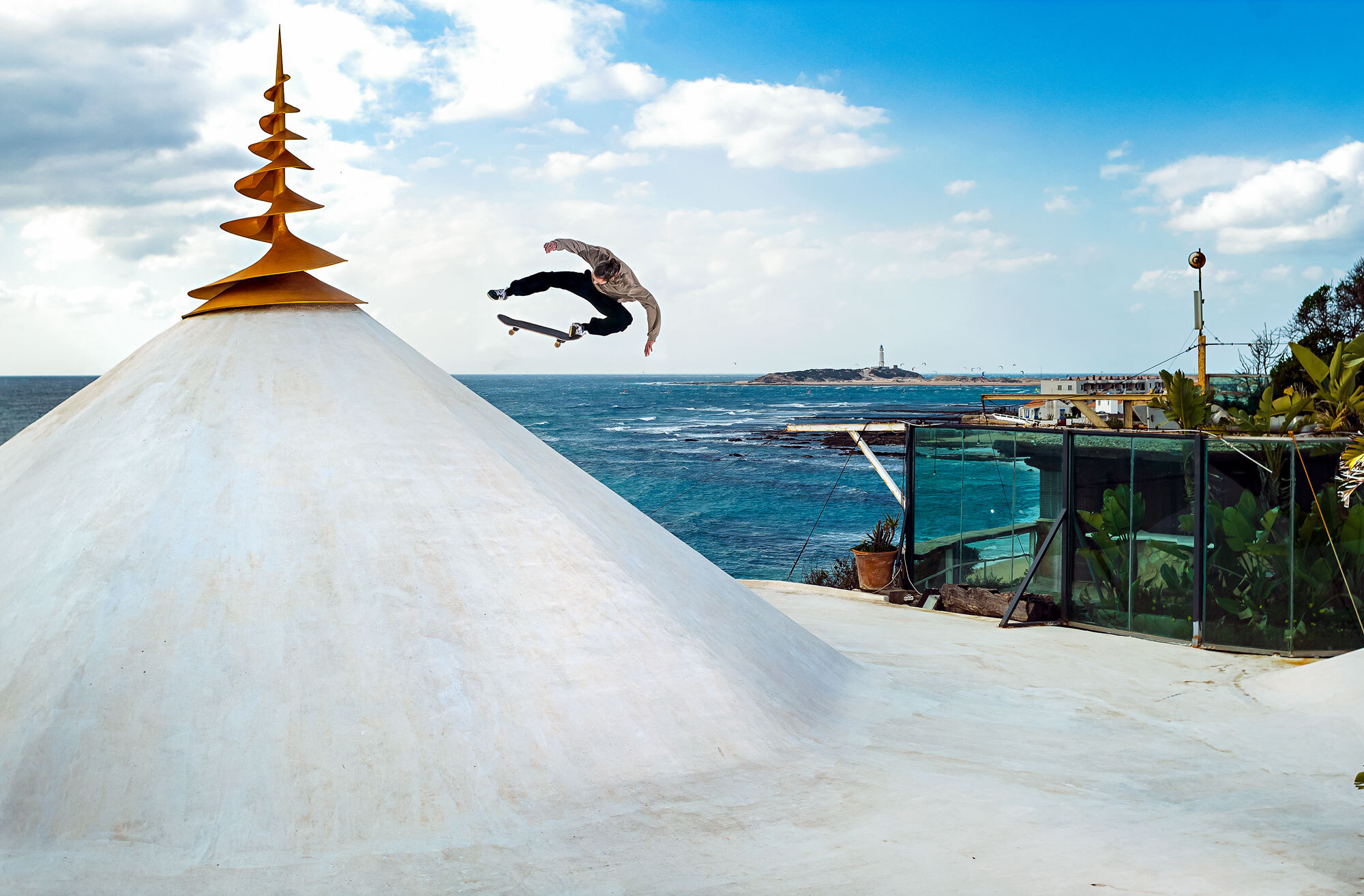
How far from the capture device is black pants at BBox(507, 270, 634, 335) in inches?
344

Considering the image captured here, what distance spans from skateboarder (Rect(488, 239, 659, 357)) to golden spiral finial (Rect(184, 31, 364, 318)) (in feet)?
6.03

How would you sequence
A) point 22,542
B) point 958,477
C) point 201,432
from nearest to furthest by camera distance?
point 22,542 → point 201,432 → point 958,477

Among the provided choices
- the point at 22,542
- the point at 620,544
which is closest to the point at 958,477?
the point at 620,544

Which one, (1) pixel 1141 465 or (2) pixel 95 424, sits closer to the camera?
(2) pixel 95 424

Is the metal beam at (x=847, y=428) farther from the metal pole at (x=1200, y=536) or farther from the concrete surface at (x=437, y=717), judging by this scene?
the concrete surface at (x=437, y=717)

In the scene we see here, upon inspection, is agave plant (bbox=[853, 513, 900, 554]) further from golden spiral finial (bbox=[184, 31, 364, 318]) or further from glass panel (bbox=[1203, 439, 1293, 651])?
golden spiral finial (bbox=[184, 31, 364, 318])

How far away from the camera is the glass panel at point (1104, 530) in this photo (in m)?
11.5

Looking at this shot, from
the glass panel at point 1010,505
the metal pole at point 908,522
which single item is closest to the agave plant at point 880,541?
the metal pole at point 908,522

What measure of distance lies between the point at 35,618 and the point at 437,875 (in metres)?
3.17

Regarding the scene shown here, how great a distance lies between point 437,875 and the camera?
16.5ft

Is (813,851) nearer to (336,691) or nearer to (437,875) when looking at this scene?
(437,875)

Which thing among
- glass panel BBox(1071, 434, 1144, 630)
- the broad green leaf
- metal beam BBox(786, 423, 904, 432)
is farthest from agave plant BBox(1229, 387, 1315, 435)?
metal beam BBox(786, 423, 904, 432)

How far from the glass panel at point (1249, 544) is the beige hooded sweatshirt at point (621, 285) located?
6.96 meters

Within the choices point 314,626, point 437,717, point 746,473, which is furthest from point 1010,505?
point 746,473
